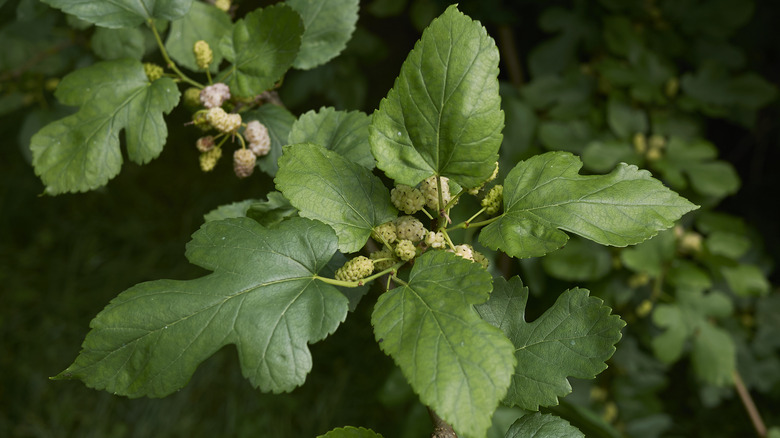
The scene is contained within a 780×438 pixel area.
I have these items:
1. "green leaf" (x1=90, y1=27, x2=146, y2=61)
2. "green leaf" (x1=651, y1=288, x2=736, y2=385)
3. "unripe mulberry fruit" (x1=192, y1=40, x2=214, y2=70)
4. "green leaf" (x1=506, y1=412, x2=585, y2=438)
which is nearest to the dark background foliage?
"green leaf" (x1=651, y1=288, x2=736, y2=385)

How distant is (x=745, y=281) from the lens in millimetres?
1551

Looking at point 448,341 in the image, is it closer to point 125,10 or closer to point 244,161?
point 244,161

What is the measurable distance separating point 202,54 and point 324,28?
0.18 meters

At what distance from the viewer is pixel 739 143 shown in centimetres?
215

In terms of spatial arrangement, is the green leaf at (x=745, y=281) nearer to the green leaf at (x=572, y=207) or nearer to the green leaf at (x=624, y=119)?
the green leaf at (x=624, y=119)

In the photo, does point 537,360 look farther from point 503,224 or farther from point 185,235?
point 185,235

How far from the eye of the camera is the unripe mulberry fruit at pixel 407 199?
2.21ft

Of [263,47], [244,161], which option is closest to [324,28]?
[263,47]

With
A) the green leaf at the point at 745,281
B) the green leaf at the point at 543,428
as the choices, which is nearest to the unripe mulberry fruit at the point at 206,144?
the green leaf at the point at 543,428

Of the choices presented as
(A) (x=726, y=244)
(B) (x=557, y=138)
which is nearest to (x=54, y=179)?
(B) (x=557, y=138)

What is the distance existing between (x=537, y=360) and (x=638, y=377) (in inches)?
49.6

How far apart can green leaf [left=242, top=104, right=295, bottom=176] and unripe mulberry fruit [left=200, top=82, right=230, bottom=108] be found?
2.2 inches

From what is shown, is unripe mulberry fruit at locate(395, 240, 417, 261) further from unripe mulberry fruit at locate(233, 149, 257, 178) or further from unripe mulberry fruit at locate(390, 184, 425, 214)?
unripe mulberry fruit at locate(233, 149, 257, 178)

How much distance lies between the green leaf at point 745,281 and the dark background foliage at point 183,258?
379 millimetres
